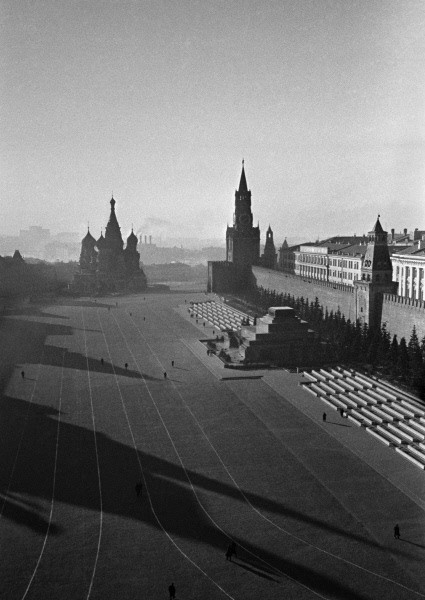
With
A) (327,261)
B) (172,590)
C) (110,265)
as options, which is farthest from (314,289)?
(172,590)

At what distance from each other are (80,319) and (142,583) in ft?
169

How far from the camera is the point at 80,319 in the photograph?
65.7 m

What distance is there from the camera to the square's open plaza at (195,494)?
16422 mm

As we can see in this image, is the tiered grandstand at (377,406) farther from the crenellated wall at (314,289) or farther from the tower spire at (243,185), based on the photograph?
the tower spire at (243,185)

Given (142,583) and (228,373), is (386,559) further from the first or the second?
(228,373)

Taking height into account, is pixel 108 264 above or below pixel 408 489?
above

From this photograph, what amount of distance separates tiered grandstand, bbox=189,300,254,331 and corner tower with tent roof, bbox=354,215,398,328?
1191 centimetres

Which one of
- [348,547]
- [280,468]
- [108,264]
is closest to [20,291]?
[108,264]

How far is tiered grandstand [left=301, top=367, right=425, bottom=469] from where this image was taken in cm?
2653

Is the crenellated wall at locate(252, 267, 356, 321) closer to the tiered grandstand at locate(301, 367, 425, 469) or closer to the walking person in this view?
the tiered grandstand at locate(301, 367, 425, 469)

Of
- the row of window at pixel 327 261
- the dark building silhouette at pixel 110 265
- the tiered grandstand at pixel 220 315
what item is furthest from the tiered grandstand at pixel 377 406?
the dark building silhouette at pixel 110 265

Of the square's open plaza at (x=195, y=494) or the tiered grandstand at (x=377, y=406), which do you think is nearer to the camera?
the square's open plaza at (x=195, y=494)

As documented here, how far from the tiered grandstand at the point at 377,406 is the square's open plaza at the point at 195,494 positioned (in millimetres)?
845

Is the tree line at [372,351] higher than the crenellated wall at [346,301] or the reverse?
the reverse
